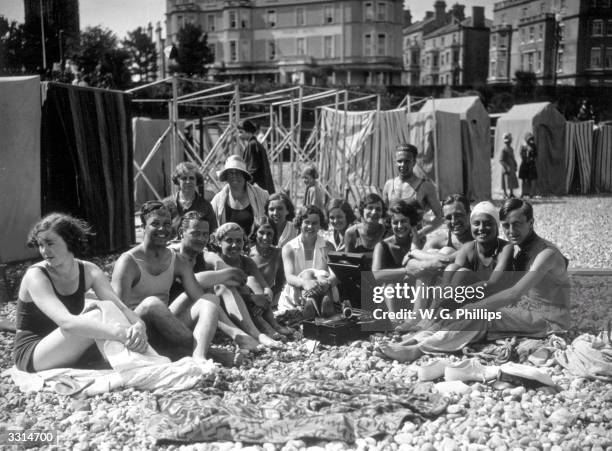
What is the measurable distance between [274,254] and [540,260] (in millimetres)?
2195

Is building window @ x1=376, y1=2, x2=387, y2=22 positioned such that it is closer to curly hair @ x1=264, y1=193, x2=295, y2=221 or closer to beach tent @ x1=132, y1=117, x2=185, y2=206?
beach tent @ x1=132, y1=117, x2=185, y2=206

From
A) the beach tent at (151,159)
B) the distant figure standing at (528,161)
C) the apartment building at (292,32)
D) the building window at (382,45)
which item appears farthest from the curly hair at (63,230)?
the building window at (382,45)

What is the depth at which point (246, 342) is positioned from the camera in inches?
187

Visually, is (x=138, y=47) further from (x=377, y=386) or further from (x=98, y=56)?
(x=377, y=386)

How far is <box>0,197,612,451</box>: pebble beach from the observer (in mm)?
3236

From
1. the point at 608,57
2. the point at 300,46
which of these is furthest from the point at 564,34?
the point at 300,46

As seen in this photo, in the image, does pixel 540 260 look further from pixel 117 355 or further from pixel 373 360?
pixel 117 355

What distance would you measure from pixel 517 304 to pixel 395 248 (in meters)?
1.02

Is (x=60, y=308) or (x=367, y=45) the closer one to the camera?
(x=60, y=308)

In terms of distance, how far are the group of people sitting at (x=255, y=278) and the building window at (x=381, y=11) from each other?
17322 millimetres

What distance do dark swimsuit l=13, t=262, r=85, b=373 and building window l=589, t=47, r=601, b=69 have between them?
6818 millimetres

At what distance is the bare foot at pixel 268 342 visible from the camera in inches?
190

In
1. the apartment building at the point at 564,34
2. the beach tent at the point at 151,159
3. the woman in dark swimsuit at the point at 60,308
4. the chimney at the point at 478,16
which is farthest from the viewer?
the beach tent at the point at 151,159

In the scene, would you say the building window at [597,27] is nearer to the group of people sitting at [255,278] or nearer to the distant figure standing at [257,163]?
the group of people sitting at [255,278]
